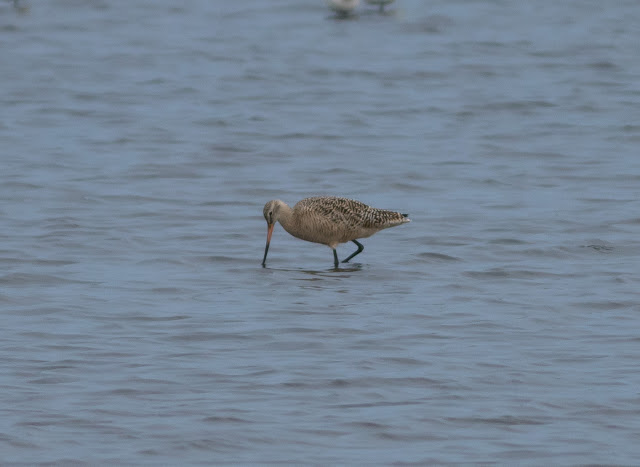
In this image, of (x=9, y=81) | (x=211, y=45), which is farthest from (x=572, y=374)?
(x=211, y=45)

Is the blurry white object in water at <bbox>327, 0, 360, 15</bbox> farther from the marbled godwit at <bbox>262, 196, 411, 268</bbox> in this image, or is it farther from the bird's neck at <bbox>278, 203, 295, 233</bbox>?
the bird's neck at <bbox>278, 203, 295, 233</bbox>

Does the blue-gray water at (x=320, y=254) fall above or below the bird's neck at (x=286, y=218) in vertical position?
below

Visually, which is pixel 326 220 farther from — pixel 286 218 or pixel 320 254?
pixel 320 254

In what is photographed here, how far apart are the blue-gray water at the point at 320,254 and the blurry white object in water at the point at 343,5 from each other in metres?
2.84

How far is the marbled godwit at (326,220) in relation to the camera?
12258mm

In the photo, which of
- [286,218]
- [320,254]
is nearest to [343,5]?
[320,254]

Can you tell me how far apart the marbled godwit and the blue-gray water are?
0.28 meters

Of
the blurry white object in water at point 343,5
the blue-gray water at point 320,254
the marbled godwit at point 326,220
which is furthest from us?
the blurry white object in water at point 343,5

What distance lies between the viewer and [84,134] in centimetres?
1880

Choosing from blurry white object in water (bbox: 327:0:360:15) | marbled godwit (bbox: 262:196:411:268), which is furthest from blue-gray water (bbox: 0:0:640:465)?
blurry white object in water (bbox: 327:0:360:15)

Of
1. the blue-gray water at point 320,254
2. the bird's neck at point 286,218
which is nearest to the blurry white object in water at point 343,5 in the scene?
the blue-gray water at point 320,254

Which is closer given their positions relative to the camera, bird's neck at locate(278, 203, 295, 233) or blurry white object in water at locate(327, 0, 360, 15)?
bird's neck at locate(278, 203, 295, 233)

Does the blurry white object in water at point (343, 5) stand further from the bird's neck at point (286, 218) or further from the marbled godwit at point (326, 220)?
the bird's neck at point (286, 218)

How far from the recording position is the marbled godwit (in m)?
12.3
